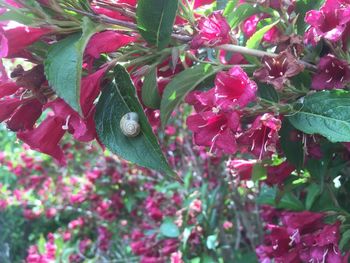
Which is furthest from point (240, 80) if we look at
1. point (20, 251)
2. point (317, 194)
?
point (20, 251)

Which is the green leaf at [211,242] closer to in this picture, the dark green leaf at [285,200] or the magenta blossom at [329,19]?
the dark green leaf at [285,200]

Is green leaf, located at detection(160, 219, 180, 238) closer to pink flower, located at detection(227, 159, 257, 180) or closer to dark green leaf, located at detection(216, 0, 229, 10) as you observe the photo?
pink flower, located at detection(227, 159, 257, 180)

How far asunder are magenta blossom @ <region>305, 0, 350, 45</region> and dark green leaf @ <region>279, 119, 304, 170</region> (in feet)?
0.46

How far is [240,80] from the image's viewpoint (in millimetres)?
730

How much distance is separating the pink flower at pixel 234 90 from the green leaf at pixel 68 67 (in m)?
0.19

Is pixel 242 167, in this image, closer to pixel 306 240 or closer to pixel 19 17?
pixel 306 240

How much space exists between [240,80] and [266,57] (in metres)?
0.09

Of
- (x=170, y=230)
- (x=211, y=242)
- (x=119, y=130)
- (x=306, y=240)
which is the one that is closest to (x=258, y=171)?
(x=306, y=240)

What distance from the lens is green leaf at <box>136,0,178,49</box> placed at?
2.44 feet

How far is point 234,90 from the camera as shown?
0.73m

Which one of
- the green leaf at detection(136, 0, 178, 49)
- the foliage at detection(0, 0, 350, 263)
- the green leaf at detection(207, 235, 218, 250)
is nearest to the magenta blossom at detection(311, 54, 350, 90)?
the foliage at detection(0, 0, 350, 263)

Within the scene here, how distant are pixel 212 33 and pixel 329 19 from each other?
0.17 m

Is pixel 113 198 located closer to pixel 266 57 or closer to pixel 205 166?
pixel 205 166

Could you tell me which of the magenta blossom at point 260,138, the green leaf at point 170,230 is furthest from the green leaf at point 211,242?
the magenta blossom at point 260,138
